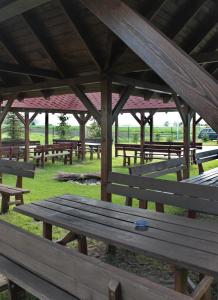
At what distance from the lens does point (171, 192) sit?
4090 mm

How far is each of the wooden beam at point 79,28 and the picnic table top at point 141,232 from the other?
2.47 meters

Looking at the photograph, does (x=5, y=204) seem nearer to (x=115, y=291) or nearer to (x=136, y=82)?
(x=136, y=82)

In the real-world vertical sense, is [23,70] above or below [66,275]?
above

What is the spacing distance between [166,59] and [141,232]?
4.88ft

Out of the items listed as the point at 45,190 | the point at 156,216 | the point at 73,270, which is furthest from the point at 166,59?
the point at 45,190

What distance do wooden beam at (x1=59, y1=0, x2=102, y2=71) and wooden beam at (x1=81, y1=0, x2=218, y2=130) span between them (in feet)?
8.59

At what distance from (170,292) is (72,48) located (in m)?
5.17

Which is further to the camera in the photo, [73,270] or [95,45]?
[95,45]

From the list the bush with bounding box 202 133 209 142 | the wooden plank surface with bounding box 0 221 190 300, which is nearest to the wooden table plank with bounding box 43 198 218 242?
the wooden plank surface with bounding box 0 221 190 300

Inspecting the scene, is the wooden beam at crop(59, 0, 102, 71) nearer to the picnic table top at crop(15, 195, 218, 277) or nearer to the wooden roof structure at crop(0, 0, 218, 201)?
the wooden roof structure at crop(0, 0, 218, 201)

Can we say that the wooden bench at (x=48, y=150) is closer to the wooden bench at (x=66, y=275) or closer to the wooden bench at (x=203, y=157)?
the wooden bench at (x=203, y=157)

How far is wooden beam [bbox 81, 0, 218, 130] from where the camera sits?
5.66 feet

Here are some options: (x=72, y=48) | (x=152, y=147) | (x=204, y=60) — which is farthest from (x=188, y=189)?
(x=152, y=147)

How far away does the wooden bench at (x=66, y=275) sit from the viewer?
1270 mm
